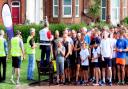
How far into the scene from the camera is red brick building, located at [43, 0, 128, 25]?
55312 mm

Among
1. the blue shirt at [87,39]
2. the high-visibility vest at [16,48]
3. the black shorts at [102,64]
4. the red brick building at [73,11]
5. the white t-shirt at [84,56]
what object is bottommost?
the black shorts at [102,64]

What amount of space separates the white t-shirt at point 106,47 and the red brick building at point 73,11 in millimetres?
29237

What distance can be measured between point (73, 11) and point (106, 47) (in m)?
30.5

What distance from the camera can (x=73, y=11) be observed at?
55688 millimetres

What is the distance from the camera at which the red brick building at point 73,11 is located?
55312 millimetres

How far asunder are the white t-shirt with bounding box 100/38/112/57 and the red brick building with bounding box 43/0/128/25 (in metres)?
29.2

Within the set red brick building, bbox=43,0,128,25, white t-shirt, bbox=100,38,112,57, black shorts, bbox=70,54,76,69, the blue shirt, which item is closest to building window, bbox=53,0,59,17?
red brick building, bbox=43,0,128,25

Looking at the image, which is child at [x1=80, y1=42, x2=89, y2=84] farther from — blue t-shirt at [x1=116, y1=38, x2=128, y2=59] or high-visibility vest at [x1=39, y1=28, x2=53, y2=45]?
high-visibility vest at [x1=39, y1=28, x2=53, y2=45]

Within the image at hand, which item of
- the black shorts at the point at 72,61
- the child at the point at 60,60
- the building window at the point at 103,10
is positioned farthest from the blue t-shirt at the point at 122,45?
the building window at the point at 103,10

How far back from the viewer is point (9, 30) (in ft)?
98.1

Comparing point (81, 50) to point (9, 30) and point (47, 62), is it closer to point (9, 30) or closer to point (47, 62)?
point (47, 62)

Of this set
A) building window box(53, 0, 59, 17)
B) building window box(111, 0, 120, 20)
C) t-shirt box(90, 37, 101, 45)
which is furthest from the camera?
building window box(111, 0, 120, 20)

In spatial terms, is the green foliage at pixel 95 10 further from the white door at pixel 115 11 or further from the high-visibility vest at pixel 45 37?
the high-visibility vest at pixel 45 37

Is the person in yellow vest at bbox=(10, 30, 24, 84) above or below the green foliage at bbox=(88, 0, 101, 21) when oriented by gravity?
below
